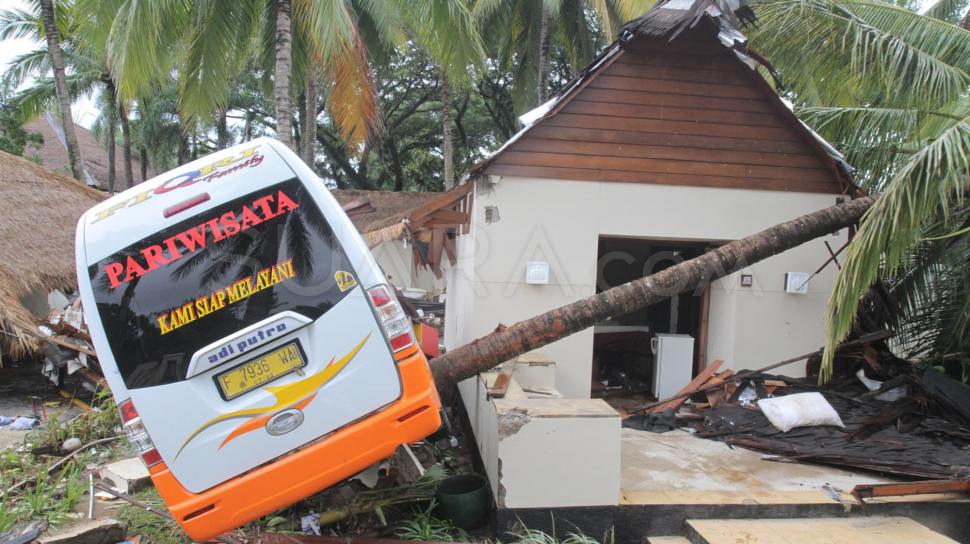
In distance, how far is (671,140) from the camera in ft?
22.9

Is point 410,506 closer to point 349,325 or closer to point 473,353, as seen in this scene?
point 473,353

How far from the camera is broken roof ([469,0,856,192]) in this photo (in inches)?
260

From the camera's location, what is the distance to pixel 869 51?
282 inches

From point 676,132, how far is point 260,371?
5.76m

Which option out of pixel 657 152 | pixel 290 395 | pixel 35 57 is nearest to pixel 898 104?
pixel 657 152

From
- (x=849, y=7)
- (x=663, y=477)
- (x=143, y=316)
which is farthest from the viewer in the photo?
(x=849, y=7)

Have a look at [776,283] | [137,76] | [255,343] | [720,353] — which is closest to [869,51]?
[776,283]

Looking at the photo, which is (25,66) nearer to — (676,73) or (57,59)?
(57,59)

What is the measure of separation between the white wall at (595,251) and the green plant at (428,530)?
2.82 meters

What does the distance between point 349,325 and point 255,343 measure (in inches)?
20.3

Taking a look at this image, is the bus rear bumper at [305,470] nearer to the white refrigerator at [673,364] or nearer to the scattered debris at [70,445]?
the scattered debris at [70,445]

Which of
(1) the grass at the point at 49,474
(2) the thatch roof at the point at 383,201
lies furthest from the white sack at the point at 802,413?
(2) the thatch roof at the point at 383,201

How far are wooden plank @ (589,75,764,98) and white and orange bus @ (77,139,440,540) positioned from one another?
15.7ft

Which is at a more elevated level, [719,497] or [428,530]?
[719,497]
